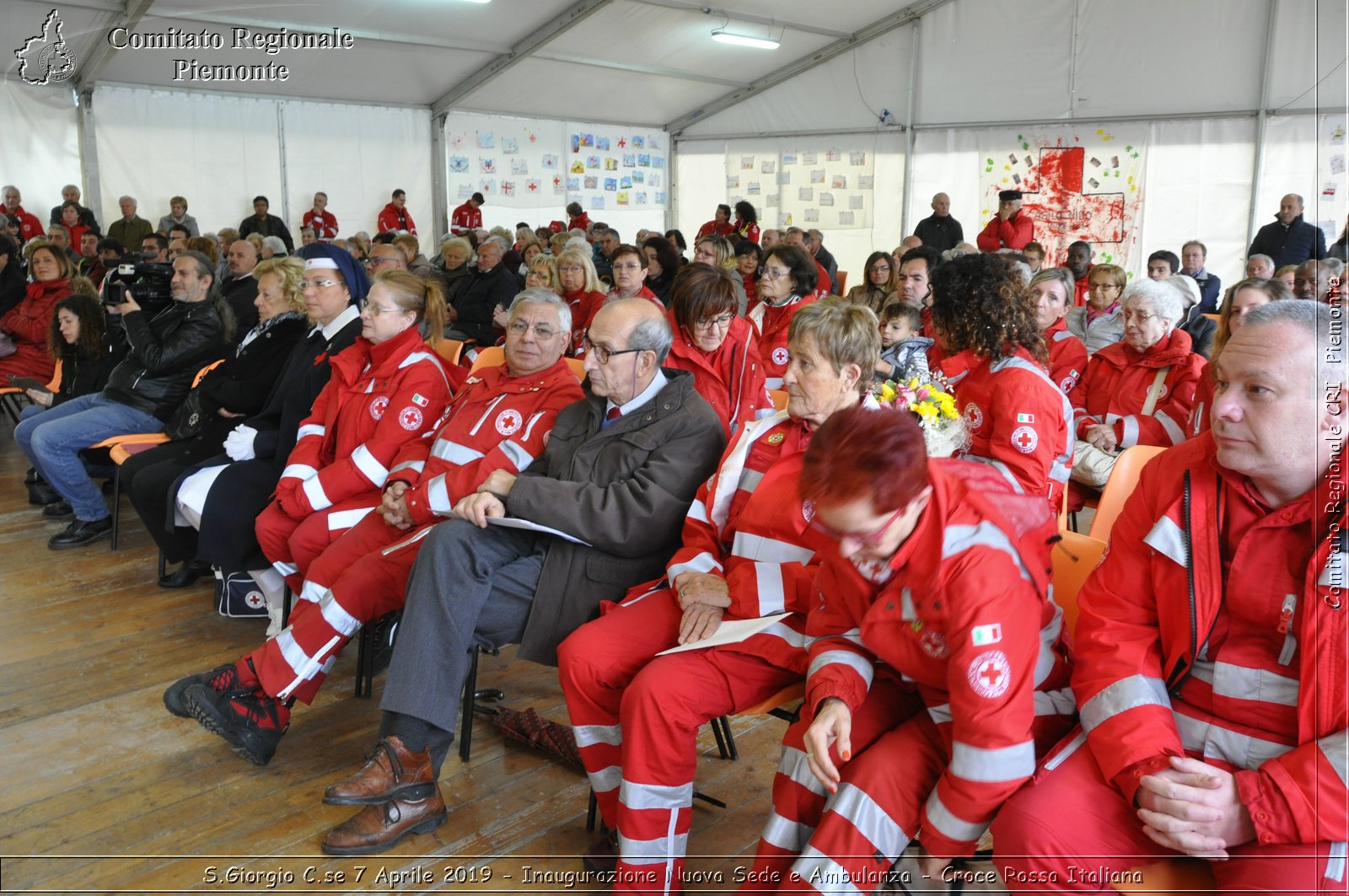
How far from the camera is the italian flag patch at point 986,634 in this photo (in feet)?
4.85

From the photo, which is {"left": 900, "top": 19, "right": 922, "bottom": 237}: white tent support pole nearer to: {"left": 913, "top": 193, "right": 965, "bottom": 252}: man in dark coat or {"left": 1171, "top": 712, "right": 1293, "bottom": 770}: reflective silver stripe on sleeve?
{"left": 913, "top": 193, "right": 965, "bottom": 252}: man in dark coat

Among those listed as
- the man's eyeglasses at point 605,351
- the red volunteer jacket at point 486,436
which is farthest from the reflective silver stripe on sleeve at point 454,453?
the man's eyeglasses at point 605,351

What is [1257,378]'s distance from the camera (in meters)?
1.46

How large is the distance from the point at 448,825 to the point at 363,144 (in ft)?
41.8

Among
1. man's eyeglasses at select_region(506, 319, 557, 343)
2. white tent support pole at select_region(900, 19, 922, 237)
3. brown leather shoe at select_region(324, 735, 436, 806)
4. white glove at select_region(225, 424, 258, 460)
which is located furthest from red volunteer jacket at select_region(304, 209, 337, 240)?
brown leather shoe at select_region(324, 735, 436, 806)

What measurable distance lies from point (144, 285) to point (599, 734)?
383 centimetres

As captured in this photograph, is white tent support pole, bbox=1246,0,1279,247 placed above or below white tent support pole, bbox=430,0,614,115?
below

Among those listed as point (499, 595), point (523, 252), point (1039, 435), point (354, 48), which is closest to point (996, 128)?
point (523, 252)

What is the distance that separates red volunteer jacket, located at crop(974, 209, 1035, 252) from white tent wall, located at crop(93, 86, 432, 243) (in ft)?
26.9

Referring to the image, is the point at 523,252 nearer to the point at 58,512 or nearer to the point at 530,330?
the point at 58,512

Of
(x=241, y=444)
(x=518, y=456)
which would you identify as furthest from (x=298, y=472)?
(x=518, y=456)

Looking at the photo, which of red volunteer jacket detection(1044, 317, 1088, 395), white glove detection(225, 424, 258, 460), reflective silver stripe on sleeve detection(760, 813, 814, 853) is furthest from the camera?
red volunteer jacket detection(1044, 317, 1088, 395)

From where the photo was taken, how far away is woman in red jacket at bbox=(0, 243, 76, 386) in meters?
5.88

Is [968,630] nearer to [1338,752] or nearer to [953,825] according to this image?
[953,825]
